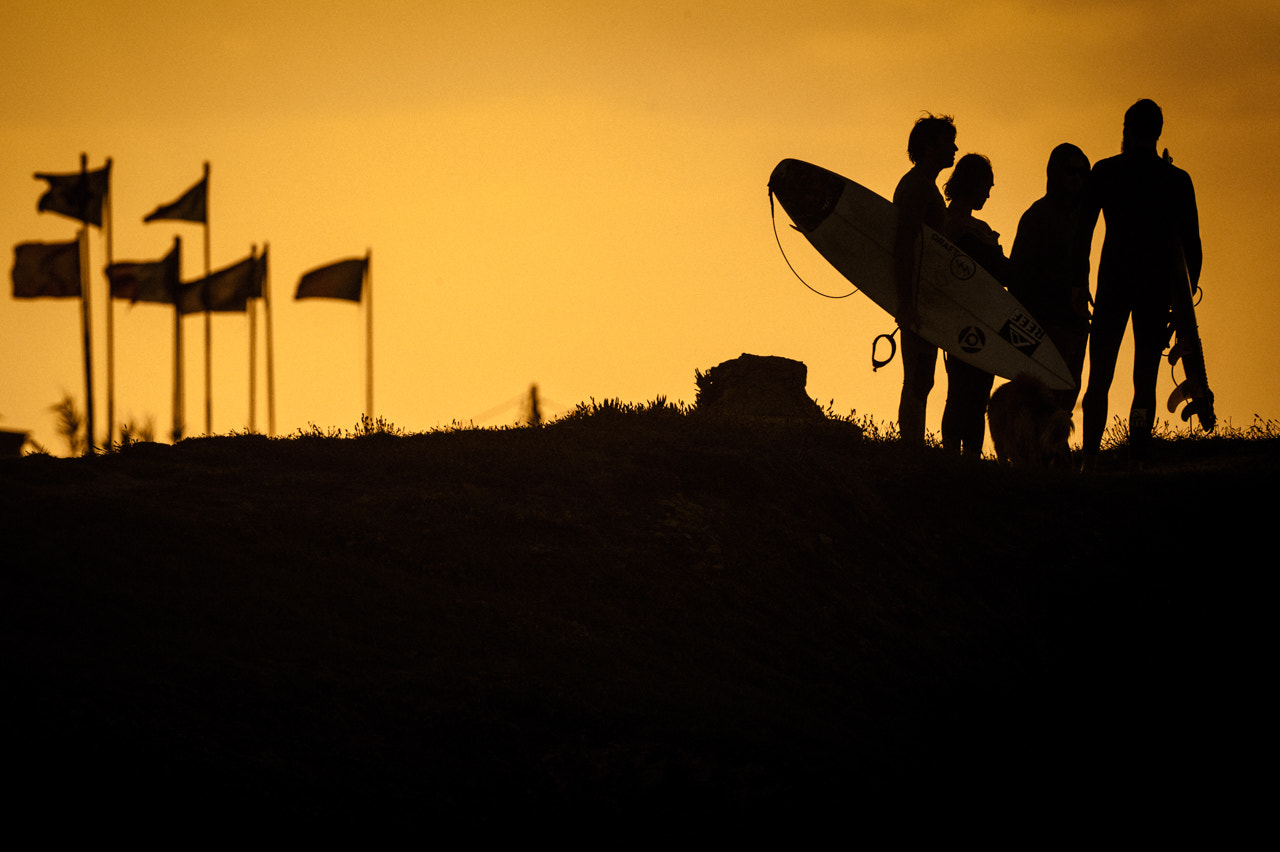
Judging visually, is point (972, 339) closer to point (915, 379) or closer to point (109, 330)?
point (915, 379)

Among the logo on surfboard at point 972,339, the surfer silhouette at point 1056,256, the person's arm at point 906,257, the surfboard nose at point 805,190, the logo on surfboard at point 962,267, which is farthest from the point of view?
the surfboard nose at point 805,190

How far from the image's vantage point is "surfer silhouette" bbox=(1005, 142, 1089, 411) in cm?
1078

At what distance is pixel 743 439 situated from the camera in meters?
9.79

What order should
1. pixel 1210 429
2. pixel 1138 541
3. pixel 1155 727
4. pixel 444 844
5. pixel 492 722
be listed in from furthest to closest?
pixel 1210 429 < pixel 1138 541 < pixel 1155 727 < pixel 492 722 < pixel 444 844

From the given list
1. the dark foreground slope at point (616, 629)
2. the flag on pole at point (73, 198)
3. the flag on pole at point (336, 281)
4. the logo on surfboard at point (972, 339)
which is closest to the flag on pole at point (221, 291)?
the flag on pole at point (336, 281)

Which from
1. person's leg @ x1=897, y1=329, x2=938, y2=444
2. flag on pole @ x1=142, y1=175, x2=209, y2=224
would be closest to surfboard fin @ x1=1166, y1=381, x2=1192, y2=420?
person's leg @ x1=897, y1=329, x2=938, y2=444

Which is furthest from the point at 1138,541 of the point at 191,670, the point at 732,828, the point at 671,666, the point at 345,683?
the point at 191,670

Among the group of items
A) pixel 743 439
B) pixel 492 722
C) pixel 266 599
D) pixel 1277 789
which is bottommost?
pixel 1277 789

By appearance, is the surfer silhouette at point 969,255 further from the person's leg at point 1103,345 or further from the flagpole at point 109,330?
the flagpole at point 109,330

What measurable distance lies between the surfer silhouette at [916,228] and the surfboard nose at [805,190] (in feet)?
5.29

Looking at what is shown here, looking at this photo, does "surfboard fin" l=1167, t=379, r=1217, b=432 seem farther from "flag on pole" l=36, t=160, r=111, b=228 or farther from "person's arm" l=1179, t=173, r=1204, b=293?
"flag on pole" l=36, t=160, r=111, b=228

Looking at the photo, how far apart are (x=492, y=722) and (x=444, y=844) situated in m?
0.87

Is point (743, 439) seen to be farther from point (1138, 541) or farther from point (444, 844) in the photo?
point (444, 844)

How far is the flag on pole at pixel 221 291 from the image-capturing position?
30.3 meters
